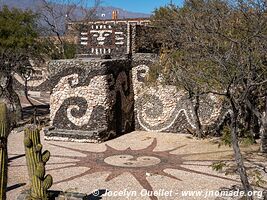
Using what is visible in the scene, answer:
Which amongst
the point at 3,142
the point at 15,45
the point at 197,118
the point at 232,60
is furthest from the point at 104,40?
the point at 3,142

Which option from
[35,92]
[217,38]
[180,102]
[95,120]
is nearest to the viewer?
[217,38]

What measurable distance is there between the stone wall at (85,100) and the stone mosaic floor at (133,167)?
0.55 metres

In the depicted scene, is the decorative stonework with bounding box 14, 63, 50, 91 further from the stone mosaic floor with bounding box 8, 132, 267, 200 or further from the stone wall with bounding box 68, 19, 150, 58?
the stone mosaic floor with bounding box 8, 132, 267, 200

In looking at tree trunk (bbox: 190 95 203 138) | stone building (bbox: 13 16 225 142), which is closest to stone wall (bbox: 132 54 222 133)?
stone building (bbox: 13 16 225 142)

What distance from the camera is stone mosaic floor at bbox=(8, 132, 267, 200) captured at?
10.8 m

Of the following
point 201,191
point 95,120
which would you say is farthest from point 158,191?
point 95,120

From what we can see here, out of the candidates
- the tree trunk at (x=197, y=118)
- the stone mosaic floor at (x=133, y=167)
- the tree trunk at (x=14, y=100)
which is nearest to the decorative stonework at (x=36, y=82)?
the tree trunk at (x=14, y=100)

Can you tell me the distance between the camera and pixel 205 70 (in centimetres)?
1037

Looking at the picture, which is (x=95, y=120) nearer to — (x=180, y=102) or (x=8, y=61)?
(x=180, y=102)

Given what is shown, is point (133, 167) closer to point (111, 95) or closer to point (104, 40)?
point (111, 95)

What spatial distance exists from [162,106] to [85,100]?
11.1 feet

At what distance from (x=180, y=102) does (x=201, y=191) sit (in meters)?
7.55

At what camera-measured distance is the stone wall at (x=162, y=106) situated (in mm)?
17312

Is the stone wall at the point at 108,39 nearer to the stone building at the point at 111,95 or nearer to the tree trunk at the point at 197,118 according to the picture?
the stone building at the point at 111,95
